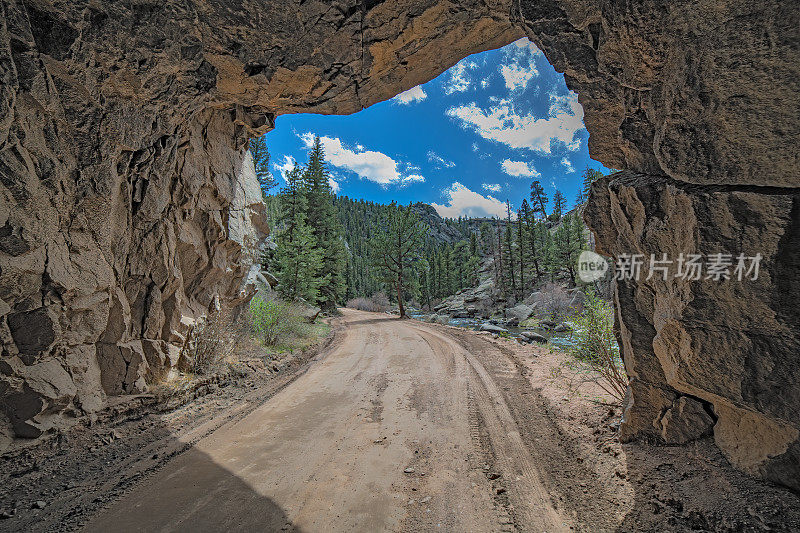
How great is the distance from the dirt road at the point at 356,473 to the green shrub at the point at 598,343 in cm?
172

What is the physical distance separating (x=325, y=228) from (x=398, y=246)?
5.97m

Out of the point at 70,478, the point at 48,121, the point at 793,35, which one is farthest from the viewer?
the point at 48,121

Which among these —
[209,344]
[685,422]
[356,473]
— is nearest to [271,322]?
[209,344]

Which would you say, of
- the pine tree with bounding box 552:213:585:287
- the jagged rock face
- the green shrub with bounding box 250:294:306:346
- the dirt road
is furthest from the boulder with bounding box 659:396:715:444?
the pine tree with bounding box 552:213:585:287

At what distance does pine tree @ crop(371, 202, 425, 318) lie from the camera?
2545cm

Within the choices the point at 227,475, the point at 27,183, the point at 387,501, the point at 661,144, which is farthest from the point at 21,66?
the point at 661,144

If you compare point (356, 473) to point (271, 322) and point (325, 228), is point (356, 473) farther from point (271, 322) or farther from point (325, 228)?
point (325, 228)

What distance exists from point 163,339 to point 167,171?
3344 millimetres

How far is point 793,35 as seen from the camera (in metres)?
2.31

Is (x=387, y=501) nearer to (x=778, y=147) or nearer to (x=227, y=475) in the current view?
(x=227, y=475)

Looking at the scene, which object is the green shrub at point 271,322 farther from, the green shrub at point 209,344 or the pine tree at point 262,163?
the pine tree at point 262,163

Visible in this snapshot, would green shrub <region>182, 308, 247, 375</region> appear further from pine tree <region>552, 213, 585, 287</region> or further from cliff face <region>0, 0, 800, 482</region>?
pine tree <region>552, 213, 585, 287</region>

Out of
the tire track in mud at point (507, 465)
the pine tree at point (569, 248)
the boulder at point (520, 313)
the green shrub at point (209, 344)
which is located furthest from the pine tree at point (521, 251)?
the green shrub at point (209, 344)

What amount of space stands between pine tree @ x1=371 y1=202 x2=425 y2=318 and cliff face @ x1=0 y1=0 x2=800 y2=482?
57.9 feet
